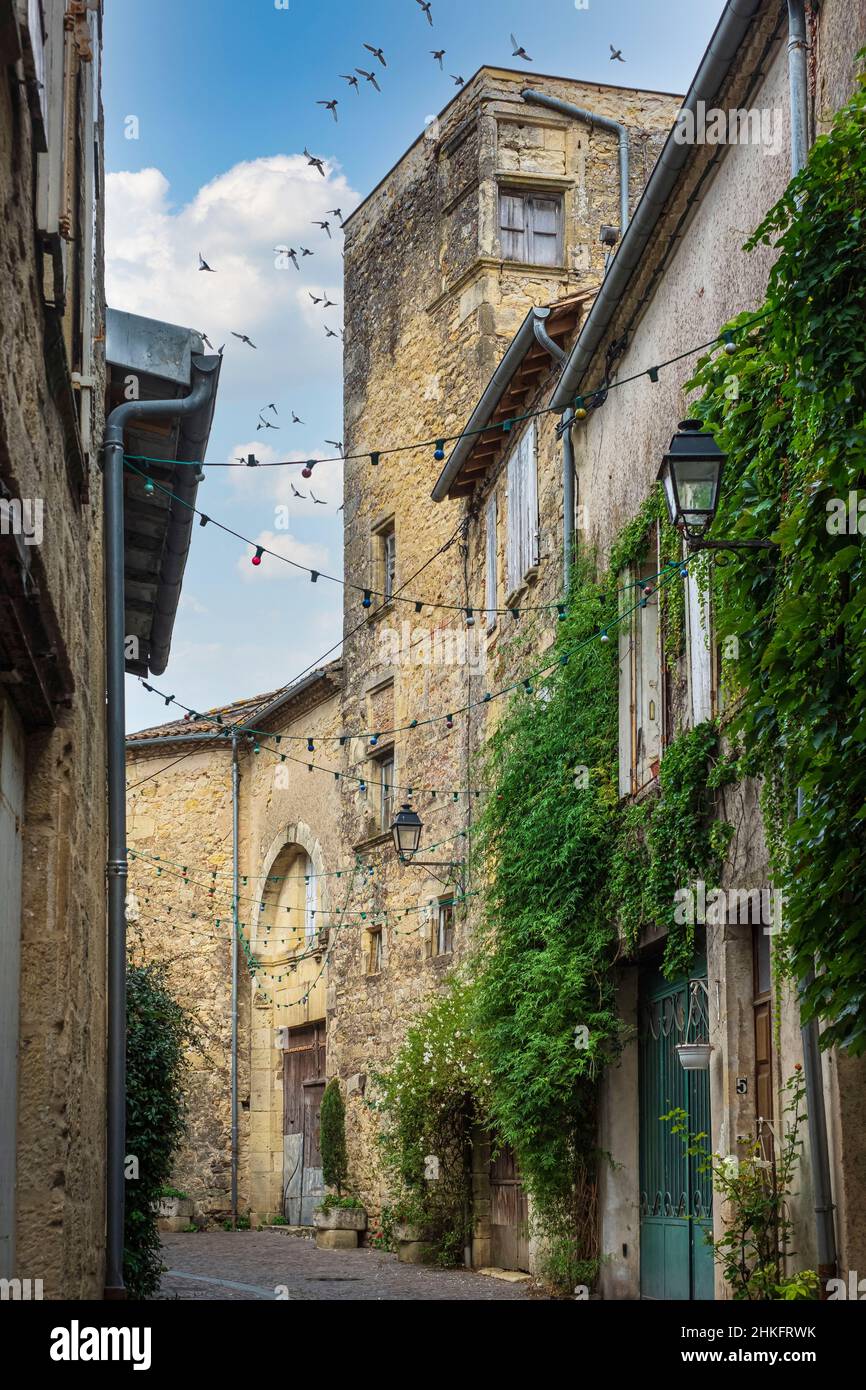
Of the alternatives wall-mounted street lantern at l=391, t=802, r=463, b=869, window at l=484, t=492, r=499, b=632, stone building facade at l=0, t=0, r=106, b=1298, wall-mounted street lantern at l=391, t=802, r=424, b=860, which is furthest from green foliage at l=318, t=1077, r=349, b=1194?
stone building facade at l=0, t=0, r=106, b=1298

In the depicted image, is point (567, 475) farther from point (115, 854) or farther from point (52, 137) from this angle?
point (52, 137)

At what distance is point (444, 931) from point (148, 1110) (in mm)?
6295

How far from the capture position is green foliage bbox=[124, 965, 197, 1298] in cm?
952

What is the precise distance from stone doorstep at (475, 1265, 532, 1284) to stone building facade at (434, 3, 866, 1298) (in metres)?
2.31

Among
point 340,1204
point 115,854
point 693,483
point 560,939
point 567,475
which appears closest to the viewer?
point 693,483

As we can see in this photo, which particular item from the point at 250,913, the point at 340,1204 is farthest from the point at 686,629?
the point at 250,913

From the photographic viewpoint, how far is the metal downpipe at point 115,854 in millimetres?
6938

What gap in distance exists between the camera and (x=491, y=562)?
14.7 m

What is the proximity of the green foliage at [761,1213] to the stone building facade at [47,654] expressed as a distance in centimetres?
265

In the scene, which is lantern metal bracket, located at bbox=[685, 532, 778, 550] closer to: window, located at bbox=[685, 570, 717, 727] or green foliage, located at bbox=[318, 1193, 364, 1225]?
window, located at bbox=[685, 570, 717, 727]

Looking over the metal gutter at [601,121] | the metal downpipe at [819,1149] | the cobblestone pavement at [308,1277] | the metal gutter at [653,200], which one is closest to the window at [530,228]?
the metal gutter at [601,121]

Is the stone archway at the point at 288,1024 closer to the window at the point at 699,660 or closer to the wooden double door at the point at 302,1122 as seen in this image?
the wooden double door at the point at 302,1122
